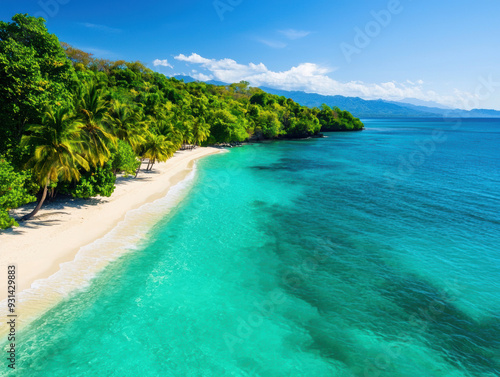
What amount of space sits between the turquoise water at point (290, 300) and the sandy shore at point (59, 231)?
11.4ft

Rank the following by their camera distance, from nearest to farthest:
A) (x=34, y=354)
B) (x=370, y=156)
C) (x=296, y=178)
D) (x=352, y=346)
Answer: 1. (x=34, y=354)
2. (x=352, y=346)
3. (x=296, y=178)
4. (x=370, y=156)

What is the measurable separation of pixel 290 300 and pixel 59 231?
18.4 m

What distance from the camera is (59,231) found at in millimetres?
21438

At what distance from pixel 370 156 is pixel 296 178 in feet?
125

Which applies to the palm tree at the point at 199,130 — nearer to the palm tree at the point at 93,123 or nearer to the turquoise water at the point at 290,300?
the turquoise water at the point at 290,300

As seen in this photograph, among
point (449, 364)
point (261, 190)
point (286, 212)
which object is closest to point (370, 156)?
point (261, 190)

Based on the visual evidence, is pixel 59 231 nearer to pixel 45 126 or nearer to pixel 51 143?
pixel 51 143

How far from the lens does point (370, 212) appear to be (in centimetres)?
3192

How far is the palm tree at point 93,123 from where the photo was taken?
23.5 meters

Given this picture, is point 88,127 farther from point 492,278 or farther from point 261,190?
point 492,278

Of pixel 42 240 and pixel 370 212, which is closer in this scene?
pixel 42 240

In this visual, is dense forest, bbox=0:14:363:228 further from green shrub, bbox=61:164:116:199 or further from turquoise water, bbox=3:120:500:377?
turquoise water, bbox=3:120:500:377

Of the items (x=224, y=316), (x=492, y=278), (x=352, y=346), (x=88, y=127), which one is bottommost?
(x=492, y=278)

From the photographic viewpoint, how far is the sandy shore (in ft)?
55.0
